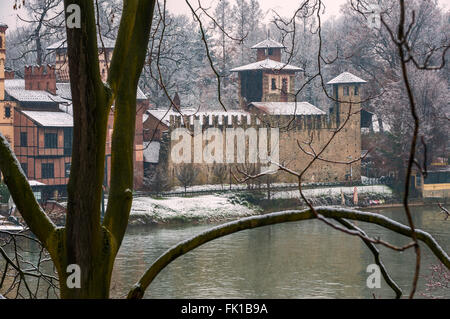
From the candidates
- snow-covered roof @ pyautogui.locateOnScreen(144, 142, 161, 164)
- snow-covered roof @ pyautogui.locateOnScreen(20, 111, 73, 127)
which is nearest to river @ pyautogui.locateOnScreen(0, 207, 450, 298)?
snow-covered roof @ pyautogui.locateOnScreen(20, 111, 73, 127)

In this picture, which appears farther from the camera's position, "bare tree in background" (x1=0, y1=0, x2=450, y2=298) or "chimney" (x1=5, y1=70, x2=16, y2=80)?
"chimney" (x1=5, y1=70, x2=16, y2=80)

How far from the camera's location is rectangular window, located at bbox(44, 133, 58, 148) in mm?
16109

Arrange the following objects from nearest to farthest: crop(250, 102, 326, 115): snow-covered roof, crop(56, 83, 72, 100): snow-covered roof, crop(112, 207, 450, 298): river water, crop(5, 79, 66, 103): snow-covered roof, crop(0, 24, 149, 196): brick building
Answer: crop(112, 207, 450, 298): river water → crop(0, 24, 149, 196): brick building → crop(5, 79, 66, 103): snow-covered roof → crop(56, 83, 72, 100): snow-covered roof → crop(250, 102, 326, 115): snow-covered roof

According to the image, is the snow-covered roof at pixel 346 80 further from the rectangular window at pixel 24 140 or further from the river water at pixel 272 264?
the rectangular window at pixel 24 140

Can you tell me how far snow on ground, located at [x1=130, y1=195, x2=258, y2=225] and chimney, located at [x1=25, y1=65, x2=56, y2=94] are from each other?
307 cm

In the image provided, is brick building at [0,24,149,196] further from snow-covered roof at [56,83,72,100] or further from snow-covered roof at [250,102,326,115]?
snow-covered roof at [250,102,326,115]

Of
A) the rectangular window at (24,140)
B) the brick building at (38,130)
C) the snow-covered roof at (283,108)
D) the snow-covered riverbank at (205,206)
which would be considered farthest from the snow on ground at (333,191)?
the rectangular window at (24,140)

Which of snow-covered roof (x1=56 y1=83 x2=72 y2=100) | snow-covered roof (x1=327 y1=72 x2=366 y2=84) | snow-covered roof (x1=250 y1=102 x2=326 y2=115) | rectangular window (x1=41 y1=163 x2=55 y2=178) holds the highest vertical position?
snow-covered roof (x1=327 y1=72 x2=366 y2=84)

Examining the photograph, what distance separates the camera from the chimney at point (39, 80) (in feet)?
55.8

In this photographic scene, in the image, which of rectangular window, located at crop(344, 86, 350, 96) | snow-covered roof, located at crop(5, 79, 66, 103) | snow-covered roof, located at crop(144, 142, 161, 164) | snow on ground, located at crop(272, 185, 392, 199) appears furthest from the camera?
rectangular window, located at crop(344, 86, 350, 96)

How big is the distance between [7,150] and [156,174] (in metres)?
16.7

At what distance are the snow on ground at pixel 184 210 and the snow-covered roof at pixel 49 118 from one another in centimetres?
218

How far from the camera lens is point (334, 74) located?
23.7m

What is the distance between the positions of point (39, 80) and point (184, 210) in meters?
4.21
